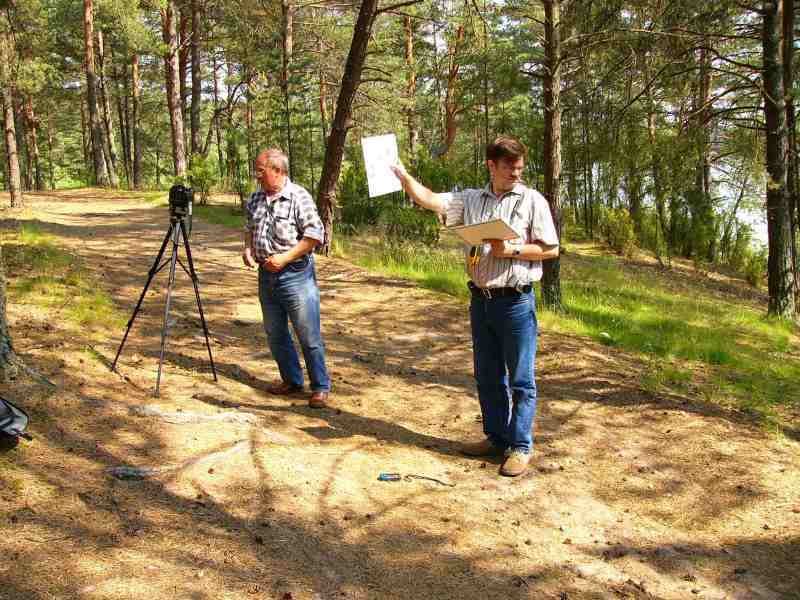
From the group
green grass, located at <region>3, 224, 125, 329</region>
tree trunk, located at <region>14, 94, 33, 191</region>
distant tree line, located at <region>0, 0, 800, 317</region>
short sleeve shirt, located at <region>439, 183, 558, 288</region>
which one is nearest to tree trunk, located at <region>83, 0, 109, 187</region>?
distant tree line, located at <region>0, 0, 800, 317</region>

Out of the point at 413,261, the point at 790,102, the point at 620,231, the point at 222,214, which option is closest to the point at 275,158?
the point at 413,261

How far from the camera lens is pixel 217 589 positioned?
9.15 feet

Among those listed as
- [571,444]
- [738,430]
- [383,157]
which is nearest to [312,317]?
[383,157]

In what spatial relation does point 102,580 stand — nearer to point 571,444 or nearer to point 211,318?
point 571,444

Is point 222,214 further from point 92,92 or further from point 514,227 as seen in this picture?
point 514,227

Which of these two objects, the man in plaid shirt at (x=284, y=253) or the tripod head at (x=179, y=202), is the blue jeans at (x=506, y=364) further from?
the tripod head at (x=179, y=202)

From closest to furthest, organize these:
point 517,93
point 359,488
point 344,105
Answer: point 359,488 → point 344,105 → point 517,93

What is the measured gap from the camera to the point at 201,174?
17516 mm

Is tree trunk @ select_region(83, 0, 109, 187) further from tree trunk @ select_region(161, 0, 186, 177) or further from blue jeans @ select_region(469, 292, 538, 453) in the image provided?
blue jeans @ select_region(469, 292, 538, 453)

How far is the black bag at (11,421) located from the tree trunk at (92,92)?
23.2 m

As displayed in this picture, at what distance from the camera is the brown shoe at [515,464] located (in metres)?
4.38

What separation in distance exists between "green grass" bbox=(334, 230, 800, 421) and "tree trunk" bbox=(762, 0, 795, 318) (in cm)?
60

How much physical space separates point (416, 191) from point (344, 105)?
7159mm

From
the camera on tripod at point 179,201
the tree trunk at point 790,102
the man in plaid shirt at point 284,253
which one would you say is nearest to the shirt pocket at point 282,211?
the man in plaid shirt at point 284,253
